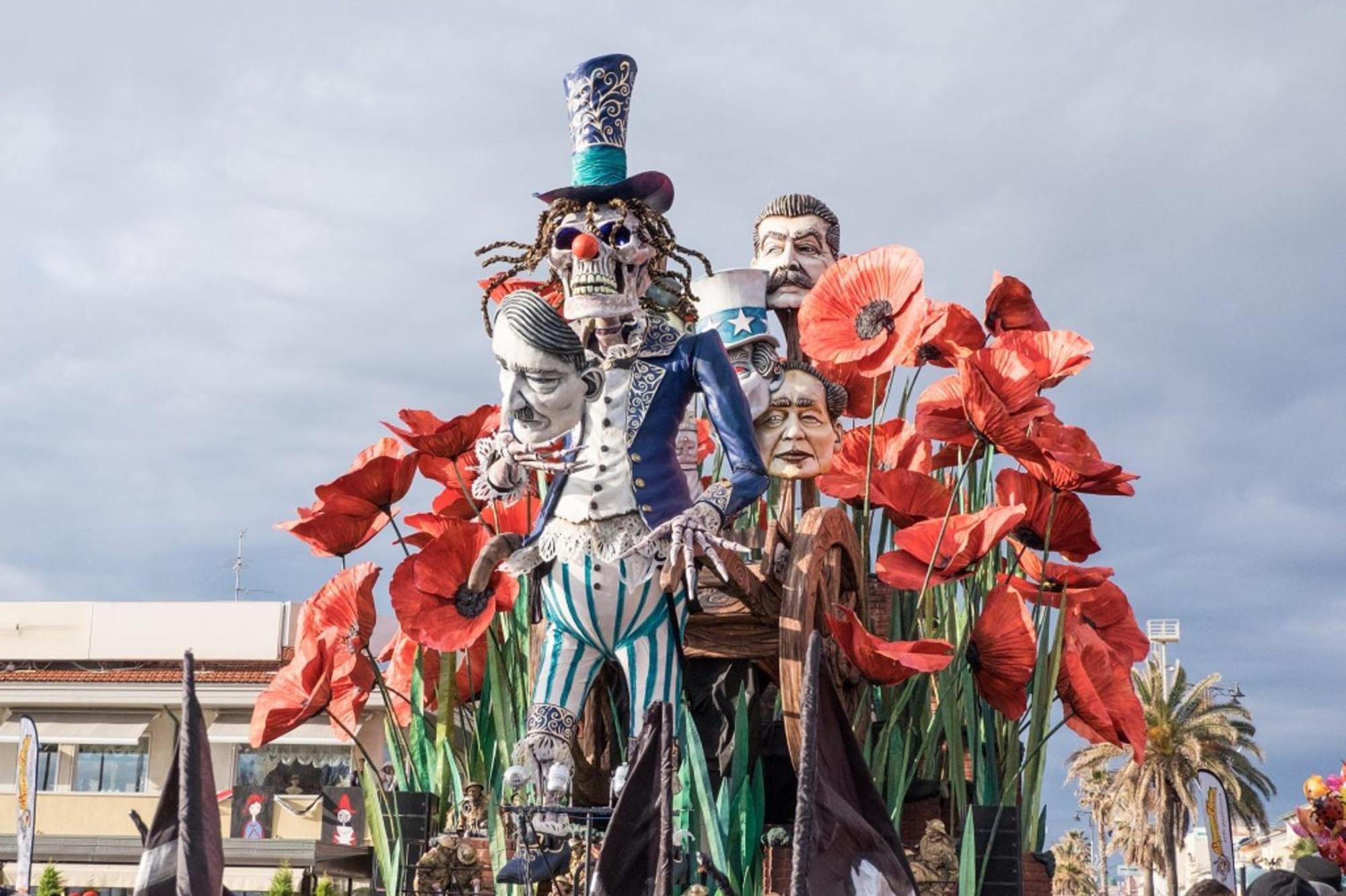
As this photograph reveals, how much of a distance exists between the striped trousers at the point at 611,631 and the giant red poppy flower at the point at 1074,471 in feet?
6.86

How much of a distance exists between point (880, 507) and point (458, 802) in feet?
7.86

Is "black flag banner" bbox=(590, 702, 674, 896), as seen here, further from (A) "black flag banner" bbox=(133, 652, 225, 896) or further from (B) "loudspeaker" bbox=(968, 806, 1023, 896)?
(B) "loudspeaker" bbox=(968, 806, 1023, 896)

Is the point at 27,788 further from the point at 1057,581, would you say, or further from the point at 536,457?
the point at 1057,581

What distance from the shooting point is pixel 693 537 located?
5.13 metres

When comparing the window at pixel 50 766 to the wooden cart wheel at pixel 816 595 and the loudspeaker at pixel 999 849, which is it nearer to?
the wooden cart wheel at pixel 816 595

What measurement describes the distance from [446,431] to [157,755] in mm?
18645

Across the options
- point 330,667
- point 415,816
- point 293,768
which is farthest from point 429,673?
point 293,768

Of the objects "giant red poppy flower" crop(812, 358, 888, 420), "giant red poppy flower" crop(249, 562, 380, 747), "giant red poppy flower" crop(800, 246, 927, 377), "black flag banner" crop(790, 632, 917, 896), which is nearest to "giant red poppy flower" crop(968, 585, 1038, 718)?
"giant red poppy flower" crop(800, 246, 927, 377)

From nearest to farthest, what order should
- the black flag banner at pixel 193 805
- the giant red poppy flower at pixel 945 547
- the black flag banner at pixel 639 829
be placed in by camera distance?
the black flag banner at pixel 193 805 < the black flag banner at pixel 639 829 < the giant red poppy flower at pixel 945 547

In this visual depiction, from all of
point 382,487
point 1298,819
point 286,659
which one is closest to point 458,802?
point 382,487

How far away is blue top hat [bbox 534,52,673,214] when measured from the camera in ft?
19.2

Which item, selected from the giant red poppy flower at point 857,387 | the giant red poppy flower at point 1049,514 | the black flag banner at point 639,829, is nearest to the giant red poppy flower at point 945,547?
the giant red poppy flower at point 1049,514

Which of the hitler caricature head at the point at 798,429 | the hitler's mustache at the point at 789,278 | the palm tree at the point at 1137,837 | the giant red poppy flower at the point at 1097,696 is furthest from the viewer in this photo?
the palm tree at the point at 1137,837

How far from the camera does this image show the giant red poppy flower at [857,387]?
782cm
